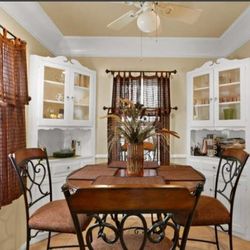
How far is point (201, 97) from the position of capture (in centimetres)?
340

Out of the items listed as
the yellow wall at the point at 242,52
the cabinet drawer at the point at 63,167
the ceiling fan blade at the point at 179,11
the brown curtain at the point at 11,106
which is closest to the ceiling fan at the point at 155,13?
the ceiling fan blade at the point at 179,11

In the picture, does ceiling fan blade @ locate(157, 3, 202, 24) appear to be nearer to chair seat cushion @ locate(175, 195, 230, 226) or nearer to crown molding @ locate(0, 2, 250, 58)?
crown molding @ locate(0, 2, 250, 58)

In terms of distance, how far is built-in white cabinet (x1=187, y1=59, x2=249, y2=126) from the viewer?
2889mm

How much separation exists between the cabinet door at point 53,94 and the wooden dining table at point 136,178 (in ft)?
3.34

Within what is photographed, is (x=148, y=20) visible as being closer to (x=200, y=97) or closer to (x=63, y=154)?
(x=200, y=97)

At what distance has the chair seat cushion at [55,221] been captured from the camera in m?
1.80

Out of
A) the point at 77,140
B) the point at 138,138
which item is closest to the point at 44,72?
the point at 77,140

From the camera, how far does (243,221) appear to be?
2.80 meters

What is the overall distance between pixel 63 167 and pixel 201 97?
2056 millimetres

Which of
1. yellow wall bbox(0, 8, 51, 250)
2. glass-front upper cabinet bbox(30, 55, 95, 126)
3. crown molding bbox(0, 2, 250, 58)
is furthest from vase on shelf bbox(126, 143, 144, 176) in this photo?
crown molding bbox(0, 2, 250, 58)

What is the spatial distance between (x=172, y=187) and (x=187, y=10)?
1401mm

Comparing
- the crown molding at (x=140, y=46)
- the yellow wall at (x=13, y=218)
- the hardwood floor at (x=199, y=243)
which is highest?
the crown molding at (x=140, y=46)

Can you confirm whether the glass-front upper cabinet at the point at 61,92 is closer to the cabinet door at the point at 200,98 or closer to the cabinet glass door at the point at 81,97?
the cabinet glass door at the point at 81,97

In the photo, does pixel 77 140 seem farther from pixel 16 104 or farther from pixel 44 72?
Result: pixel 16 104
